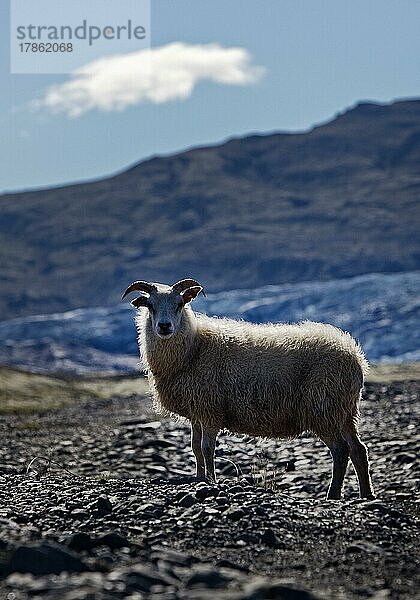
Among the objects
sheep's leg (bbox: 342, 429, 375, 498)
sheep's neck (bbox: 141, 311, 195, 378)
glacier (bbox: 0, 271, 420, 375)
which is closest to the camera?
sheep's leg (bbox: 342, 429, 375, 498)

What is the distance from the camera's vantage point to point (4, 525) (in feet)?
32.5

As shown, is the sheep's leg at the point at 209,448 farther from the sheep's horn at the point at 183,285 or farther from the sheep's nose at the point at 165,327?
the sheep's horn at the point at 183,285

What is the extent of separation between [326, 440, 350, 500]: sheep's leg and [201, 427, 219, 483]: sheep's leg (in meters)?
1.84

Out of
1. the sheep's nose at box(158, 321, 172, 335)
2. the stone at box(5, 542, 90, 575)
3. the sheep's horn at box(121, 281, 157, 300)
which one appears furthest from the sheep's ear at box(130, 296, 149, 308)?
the stone at box(5, 542, 90, 575)

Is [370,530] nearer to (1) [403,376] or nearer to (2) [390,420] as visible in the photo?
(2) [390,420]

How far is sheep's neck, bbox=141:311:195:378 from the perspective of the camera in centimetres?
1555

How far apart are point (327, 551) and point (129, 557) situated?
2.16 metres

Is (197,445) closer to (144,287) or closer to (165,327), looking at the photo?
(165,327)

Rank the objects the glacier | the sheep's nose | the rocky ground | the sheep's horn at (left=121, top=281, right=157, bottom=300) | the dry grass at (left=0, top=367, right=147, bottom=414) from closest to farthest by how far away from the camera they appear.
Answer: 1. the rocky ground
2. the sheep's nose
3. the sheep's horn at (left=121, top=281, right=157, bottom=300)
4. the dry grass at (left=0, top=367, right=147, bottom=414)
5. the glacier

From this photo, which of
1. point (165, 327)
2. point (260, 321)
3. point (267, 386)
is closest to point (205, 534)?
point (267, 386)

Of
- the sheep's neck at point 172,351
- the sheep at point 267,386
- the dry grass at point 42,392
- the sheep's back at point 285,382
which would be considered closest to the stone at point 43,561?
the sheep at point 267,386

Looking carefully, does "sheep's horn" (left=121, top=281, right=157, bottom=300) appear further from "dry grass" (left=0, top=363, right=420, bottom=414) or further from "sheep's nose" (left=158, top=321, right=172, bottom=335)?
"dry grass" (left=0, top=363, right=420, bottom=414)

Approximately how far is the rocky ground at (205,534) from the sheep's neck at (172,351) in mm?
2266

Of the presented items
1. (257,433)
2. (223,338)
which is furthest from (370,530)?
(223,338)
